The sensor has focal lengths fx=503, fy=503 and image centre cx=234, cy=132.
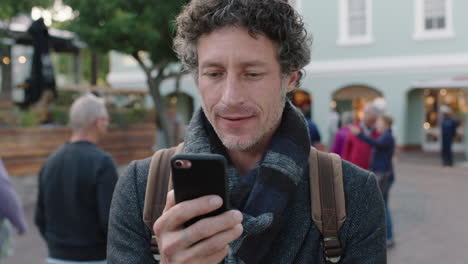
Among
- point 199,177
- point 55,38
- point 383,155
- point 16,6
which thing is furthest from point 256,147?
point 55,38

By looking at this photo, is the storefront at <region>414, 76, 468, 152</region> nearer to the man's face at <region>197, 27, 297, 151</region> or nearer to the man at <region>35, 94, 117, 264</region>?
the man at <region>35, 94, 117, 264</region>

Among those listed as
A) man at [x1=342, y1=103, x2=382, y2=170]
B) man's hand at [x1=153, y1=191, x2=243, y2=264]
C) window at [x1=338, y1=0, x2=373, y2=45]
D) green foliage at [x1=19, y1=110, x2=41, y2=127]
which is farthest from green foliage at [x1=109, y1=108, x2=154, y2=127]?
man's hand at [x1=153, y1=191, x2=243, y2=264]

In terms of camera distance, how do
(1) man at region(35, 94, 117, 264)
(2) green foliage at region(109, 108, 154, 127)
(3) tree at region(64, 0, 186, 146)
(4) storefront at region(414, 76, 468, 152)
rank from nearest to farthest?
(1) man at region(35, 94, 117, 264) < (3) tree at region(64, 0, 186, 146) < (2) green foliage at region(109, 108, 154, 127) < (4) storefront at region(414, 76, 468, 152)

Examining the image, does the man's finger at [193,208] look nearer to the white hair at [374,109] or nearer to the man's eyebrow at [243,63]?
the man's eyebrow at [243,63]

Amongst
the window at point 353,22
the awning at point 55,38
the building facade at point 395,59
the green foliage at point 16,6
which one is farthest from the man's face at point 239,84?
the window at point 353,22

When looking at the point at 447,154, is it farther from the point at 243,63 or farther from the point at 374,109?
the point at 243,63

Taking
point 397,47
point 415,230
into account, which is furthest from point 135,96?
point 397,47

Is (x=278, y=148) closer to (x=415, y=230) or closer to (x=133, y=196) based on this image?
(x=133, y=196)

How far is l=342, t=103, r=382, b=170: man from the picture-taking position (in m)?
6.93

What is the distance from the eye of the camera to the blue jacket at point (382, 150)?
660 centimetres

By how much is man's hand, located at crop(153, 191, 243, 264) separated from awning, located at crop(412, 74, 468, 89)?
54.4 feet

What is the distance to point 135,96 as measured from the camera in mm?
14172

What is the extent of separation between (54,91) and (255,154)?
425 inches

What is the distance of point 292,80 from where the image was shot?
178cm
